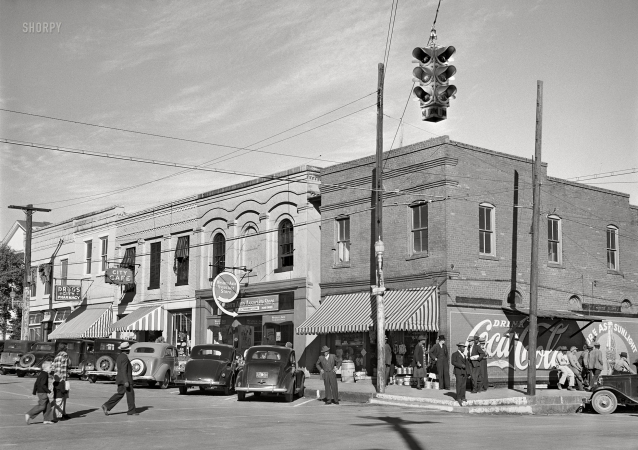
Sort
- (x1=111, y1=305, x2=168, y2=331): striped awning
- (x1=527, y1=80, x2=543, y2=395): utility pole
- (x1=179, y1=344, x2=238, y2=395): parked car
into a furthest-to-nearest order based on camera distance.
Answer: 1. (x1=111, y1=305, x2=168, y2=331): striped awning
2. (x1=179, y1=344, x2=238, y2=395): parked car
3. (x1=527, y1=80, x2=543, y2=395): utility pole

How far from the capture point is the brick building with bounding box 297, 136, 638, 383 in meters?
29.2

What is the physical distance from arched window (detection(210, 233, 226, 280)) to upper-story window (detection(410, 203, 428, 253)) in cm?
1272

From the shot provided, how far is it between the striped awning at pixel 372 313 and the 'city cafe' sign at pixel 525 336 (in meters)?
1.03

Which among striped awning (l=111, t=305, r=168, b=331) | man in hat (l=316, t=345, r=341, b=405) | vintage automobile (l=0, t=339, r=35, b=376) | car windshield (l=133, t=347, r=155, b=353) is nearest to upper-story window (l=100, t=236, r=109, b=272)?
striped awning (l=111, t=305, r=168, b=331)

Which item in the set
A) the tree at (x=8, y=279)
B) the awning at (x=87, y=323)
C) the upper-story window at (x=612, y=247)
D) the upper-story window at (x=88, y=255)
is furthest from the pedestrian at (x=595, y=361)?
the tree at (x=8, y=279)

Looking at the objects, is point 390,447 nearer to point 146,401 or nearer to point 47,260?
point 146,401

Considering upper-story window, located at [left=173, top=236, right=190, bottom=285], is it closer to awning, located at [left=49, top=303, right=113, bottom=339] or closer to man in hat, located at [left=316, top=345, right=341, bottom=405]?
awning, located at [left=49, top=303, right=113, bottom=339]

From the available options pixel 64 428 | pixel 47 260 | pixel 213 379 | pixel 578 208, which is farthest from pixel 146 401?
pixel 47 260

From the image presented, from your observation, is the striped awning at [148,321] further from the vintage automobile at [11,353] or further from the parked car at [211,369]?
the parked car at [211,369]

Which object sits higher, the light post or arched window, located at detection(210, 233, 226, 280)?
arched window, located at detection(210, 233, 226, 280)

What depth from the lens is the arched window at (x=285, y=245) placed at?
119 ft

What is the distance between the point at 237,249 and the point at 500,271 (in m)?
14.1

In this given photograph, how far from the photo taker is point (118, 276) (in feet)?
149

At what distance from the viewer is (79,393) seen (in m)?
26.1
